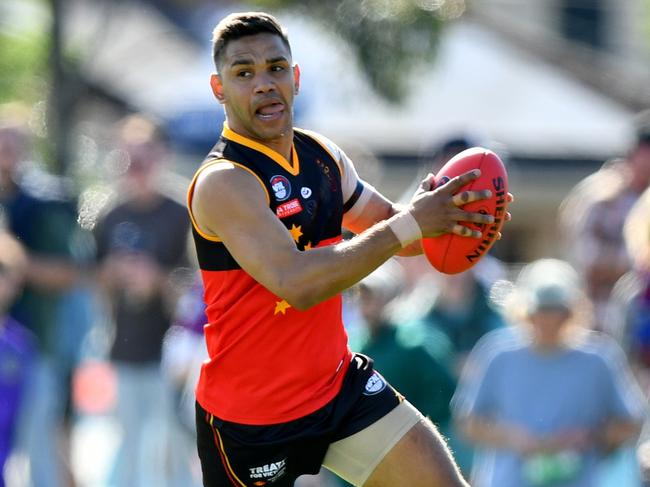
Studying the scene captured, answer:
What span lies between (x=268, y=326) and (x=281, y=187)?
18.6 inches

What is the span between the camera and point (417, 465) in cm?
507

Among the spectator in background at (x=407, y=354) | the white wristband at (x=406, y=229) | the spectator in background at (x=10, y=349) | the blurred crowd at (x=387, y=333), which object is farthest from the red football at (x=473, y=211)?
the spectator in background at (x=10, y=349)

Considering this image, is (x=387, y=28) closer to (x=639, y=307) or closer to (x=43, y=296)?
(x=43, y=296)

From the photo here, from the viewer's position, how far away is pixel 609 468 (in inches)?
322

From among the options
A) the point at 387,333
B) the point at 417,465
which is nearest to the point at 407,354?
the point at 387,333

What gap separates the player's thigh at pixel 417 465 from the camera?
5.05 m

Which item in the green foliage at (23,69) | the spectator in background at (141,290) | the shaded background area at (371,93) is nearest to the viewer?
the spectator in background at (141,290)

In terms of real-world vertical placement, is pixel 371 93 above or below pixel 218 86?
below

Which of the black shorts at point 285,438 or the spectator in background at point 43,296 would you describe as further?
the spectator in background at point 43,296

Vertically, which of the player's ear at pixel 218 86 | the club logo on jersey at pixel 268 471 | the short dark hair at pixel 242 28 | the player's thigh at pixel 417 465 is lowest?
the club logo on jersey at pixel 268 471

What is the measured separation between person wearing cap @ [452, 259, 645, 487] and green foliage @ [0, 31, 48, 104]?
309 inches

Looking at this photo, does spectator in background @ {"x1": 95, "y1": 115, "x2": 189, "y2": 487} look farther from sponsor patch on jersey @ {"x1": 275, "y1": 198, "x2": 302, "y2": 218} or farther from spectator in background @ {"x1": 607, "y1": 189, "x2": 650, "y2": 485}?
sponsor patch on jersey @ {"x1": 275, "y1": 198, "x2": 302, "y2": 218}

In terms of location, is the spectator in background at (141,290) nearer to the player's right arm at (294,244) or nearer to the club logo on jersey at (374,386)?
the club logo on jersey at (374,386)

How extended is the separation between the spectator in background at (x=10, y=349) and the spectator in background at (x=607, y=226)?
346 cm
